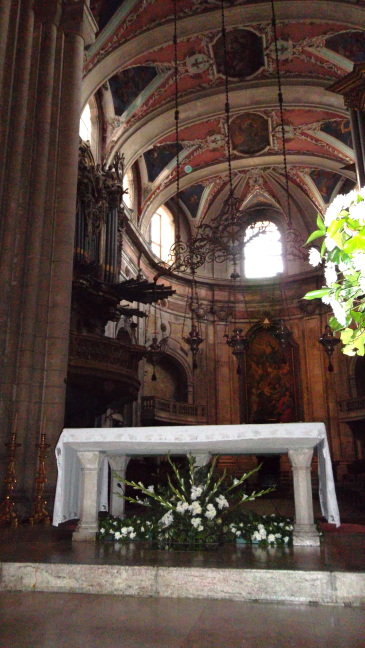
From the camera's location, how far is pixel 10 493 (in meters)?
6.45

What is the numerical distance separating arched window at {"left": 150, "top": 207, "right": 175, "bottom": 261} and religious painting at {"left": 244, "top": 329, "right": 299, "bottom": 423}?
5.48 meters

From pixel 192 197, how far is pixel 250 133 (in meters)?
4.31

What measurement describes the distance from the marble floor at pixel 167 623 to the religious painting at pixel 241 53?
15.3 metres

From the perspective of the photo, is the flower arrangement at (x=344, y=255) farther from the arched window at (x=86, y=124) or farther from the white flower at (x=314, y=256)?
the arched window at (x=86, y=124)

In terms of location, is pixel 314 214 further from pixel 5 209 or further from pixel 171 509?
pixel 171 509

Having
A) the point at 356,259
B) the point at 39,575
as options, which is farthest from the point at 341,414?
the point at 356,259

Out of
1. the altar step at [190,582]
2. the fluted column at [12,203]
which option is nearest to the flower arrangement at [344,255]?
the altar step at [190,582]

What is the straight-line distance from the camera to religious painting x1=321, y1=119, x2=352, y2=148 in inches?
691

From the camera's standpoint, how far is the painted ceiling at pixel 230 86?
1351 cm

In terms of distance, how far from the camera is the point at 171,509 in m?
4.48

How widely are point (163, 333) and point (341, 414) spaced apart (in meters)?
7.42

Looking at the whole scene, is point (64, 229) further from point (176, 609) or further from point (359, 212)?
point (359, 212)

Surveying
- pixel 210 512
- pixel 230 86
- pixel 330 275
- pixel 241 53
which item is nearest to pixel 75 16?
pixel 241 53

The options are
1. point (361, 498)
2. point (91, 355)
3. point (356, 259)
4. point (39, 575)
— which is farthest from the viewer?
point (361, 498)
